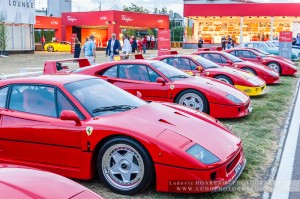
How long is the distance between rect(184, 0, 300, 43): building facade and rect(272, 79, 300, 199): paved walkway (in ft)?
123

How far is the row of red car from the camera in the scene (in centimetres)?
398

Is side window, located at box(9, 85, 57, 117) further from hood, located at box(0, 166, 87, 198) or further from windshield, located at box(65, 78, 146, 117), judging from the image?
hood, located at box(0, 166, 87, 198)

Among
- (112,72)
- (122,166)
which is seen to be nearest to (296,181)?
(122,166)

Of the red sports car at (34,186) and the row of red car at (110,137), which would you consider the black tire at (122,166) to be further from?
the red sports car at (34,186)

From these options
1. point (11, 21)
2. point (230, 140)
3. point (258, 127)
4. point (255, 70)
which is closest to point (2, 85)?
point (230, 140)

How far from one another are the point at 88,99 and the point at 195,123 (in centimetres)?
129

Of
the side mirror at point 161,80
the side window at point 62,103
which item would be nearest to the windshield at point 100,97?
the side window at point 62,103

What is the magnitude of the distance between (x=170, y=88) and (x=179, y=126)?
326 cm

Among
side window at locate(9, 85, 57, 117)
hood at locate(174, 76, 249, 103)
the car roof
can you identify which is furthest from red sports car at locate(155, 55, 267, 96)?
side window at locate(9, 85, 57, 117)

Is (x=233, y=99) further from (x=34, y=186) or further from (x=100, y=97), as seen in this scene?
(x=34, y=186)

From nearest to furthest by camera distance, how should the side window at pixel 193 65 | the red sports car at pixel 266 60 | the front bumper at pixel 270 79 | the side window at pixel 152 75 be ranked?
the side window at pixel 152 75, the side window at pixel 193 65, the front bumper at pixel 270 79, the red sports car at pixel 266 60

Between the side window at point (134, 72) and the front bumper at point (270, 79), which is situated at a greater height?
the side window at point (134, 72)

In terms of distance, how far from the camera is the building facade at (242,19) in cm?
4200

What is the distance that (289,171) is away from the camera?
4.96 metres
